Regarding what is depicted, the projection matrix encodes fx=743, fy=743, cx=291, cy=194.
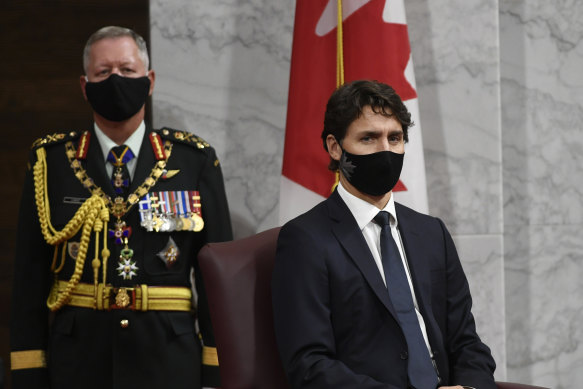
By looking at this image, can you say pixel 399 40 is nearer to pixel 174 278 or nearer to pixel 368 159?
pixel 368 159

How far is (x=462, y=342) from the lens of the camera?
207 centimetres

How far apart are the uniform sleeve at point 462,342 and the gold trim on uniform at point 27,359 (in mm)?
1313

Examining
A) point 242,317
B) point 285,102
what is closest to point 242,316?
point 242,317

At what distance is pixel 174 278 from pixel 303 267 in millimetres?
672

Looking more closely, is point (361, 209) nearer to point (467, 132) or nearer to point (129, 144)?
point (129, 144)

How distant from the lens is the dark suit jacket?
6.14 ft

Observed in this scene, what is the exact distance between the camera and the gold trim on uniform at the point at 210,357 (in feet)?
8.23

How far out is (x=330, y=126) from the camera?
212 cm

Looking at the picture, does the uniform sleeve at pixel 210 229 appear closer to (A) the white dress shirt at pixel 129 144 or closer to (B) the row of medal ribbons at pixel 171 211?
(B) the row of medal ribbons at pixel 171 211

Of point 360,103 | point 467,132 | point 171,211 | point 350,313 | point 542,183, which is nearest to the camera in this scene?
point 350,313

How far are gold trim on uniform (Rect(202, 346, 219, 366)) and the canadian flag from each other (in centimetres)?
61

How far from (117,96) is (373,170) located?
905 millimetres

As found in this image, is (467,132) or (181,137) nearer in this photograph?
(181,137)

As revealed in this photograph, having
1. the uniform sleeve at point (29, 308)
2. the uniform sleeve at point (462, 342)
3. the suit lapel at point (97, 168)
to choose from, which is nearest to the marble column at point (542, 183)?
the uniform sleeve at point (462, 342)
